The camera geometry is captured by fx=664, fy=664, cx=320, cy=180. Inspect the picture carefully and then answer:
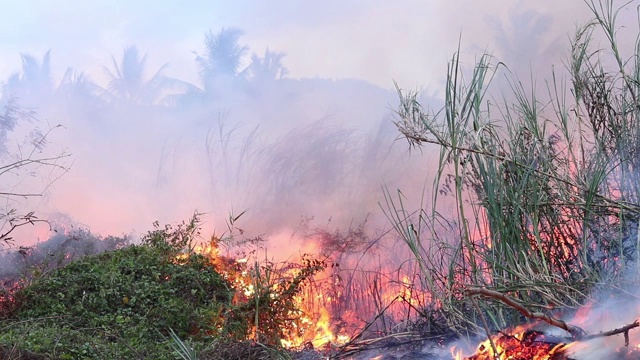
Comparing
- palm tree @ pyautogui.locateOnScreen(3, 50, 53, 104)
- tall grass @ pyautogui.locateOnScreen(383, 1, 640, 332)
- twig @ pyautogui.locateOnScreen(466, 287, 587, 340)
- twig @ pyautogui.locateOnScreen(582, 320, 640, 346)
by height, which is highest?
palm tree @ pyautogui.locateOnScreen(3, 50, 53, 104)

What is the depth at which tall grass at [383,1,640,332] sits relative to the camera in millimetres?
3295

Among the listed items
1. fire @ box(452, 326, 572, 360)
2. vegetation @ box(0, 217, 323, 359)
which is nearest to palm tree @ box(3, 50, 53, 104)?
vegetation @ box(0, 217, 323, 359)

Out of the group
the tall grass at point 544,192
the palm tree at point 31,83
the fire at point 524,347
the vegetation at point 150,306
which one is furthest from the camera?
the palm tree at point 31,83

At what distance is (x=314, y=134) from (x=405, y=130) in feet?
20.7

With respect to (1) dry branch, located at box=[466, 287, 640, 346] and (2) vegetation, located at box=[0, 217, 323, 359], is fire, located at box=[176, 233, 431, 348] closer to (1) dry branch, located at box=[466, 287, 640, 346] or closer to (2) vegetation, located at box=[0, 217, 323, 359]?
(2) vegetation, located at box=[0, 217, 323, 359]

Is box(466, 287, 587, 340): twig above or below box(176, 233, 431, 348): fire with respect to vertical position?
below

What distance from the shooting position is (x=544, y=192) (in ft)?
11.8

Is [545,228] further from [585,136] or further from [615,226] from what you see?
[585,136]

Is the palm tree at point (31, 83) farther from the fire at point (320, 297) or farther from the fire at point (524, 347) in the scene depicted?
the fire at point (524, 347)

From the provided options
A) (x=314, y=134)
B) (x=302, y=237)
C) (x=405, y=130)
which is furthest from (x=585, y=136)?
(x=314, y=134)

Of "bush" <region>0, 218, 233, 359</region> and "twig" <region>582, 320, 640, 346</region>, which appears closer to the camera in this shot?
"twig" <region>582, 320, 640, 346</region>

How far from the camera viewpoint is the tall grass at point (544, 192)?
10.8ft

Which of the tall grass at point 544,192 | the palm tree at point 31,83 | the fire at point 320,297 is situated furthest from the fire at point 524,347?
the palm tree at point 31,83

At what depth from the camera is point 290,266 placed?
Answer: 700 centimetres
